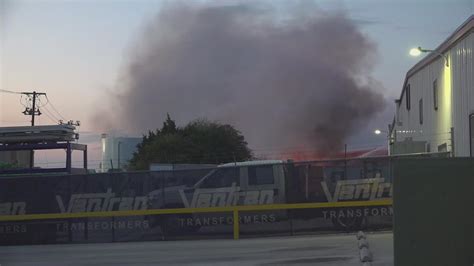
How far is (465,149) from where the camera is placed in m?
20.4

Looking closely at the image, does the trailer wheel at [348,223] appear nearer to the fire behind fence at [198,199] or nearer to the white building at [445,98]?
the fire behind fence at [198,199]

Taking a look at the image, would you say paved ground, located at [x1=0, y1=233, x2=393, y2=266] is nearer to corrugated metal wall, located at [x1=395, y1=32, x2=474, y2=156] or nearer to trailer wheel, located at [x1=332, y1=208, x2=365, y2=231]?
trailer wheel, located at [x1=332, y1=208, x2=365, y2=231]

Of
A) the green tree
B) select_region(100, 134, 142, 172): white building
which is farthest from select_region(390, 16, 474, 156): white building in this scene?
select_region(100, 134, 142, 172): white building

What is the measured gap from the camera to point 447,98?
2314 centimetres

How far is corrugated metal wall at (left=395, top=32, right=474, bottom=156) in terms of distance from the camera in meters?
20.0

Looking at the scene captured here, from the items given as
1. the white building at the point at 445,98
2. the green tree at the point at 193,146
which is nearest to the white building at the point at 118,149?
the green tree at the point at 193,146

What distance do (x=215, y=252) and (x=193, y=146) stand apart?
52536 millimetres

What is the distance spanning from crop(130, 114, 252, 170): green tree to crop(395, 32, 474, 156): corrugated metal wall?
32.8 metres

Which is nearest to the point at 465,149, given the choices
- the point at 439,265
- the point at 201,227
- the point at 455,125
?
the point at 455,125

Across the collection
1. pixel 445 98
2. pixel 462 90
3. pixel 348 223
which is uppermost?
pixel 445 98

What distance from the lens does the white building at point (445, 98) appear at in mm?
19891

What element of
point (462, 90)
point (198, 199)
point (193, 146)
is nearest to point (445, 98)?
point (462, 90)

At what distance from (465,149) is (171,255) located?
37.1 feet

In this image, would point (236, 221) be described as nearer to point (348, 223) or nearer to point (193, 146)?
point (348, 223)
